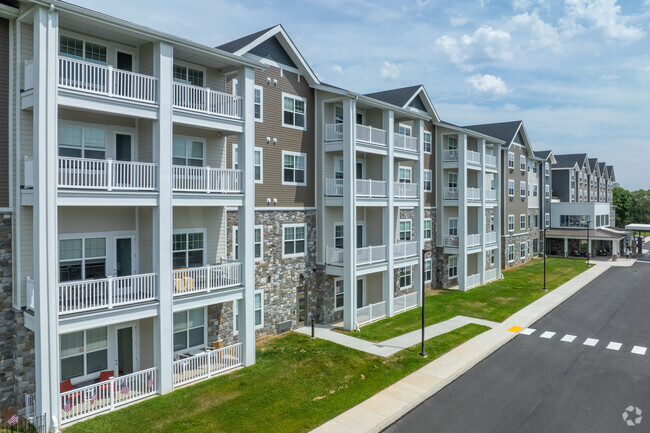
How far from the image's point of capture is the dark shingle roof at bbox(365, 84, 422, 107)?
93.6 feet

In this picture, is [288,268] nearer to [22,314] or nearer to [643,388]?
[22,314]

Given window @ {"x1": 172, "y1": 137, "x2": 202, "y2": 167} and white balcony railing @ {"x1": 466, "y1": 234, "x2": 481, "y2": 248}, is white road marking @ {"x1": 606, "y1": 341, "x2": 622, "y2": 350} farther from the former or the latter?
window @ {"x1": 172, "y1": 137, "x2": 202, "y2": 167}

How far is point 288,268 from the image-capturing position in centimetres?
2155

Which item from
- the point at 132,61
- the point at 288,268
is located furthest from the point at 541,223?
the point at 132,61

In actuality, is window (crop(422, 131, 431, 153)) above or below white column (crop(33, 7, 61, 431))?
above

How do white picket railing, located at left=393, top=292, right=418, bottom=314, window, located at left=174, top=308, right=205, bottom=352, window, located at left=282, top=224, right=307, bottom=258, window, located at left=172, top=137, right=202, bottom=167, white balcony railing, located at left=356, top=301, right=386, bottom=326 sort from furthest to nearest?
white picket railing, located at left=393, top=292, right=418, bottom=314
white balcony railing, located at left=356, top=301, right=386, bottom=326
window, located at left=282, top=224, right=307, bottom=258
window, located at left=174, top=308, right=205, bottom=352
window, located at left=172, top=137, right=202, bottom=167

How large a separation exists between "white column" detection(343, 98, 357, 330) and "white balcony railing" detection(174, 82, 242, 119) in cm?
676

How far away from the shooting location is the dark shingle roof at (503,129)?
4297 centimetres

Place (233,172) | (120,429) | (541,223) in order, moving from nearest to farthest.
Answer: (120,429) < (233,172) < (541,223)

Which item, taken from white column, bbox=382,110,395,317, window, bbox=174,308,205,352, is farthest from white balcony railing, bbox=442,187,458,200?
window, bbox=174,308,205,352

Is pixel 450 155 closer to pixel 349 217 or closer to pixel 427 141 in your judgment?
pixel 427 141

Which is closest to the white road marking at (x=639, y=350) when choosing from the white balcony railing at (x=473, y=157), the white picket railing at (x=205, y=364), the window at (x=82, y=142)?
the white balcony railing at (x=473, y=157)

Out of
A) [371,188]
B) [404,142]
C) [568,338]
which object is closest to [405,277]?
[371,188]

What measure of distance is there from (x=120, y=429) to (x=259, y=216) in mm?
10370
